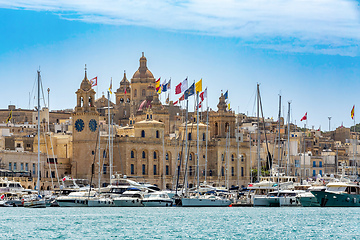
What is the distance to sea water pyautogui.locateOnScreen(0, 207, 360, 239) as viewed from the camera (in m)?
62.3

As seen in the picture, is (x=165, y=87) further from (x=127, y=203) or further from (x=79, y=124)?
(x=127, y=203)

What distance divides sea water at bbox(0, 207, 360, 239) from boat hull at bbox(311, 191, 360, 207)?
660 millimetres

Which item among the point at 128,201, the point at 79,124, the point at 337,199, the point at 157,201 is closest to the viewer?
the point at 337,199

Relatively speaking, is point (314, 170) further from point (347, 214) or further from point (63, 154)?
point (347, 214)

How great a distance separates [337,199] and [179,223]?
20.8m

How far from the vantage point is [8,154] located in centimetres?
11550

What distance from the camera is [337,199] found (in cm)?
8644

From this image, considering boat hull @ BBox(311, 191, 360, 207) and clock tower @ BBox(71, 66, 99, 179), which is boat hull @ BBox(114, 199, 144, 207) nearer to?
boat hull @ BBox(311, 191, 360, 207)

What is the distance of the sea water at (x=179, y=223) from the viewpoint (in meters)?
62.3

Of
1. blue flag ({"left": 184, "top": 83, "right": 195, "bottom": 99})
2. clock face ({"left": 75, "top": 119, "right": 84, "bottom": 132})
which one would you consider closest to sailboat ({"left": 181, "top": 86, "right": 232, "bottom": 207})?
blue flag ({"left": 184, "top": 83, "right": 195, "bottom": 99})

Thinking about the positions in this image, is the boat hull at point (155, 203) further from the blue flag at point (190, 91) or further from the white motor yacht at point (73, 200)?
the blue flag at point (190, 91)

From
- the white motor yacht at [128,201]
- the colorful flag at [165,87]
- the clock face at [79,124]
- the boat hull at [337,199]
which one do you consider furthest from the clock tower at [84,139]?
the boat hull at [337,199]

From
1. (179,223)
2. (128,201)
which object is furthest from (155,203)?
(179,223)

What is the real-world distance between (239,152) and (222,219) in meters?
61.5
